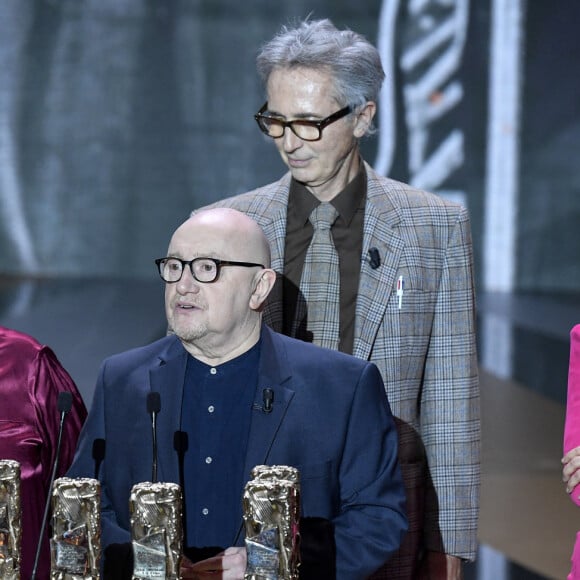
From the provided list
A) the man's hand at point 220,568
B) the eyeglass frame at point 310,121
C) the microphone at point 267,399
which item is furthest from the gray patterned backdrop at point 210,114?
A: the man's hand at point 220,568

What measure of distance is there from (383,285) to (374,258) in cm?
8

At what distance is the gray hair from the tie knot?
26 cm

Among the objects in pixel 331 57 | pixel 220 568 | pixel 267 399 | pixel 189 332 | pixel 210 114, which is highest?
pixel 210 114

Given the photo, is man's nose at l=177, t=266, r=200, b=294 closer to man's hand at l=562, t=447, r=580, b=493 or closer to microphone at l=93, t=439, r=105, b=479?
microphone at l=93, t=439, r=105, b=479

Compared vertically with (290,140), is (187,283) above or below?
below

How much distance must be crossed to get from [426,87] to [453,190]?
1100 millimetres

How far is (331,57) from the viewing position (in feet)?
9.04

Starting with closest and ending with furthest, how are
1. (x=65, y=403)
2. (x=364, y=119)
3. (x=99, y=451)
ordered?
(x=65, y=403)
(x=99, y=451)
(x=364, y=119)

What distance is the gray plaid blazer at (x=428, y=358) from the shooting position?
276 centimetres

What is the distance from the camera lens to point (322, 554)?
2043mm

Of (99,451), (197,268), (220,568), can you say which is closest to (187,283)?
(197,268)

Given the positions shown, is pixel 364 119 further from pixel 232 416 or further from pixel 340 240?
pixel 232 416

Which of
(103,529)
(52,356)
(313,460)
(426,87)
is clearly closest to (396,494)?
(313,460)

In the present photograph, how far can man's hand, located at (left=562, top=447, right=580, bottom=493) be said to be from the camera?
2193mm
